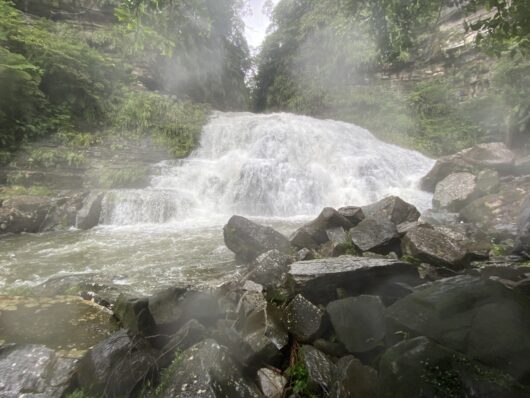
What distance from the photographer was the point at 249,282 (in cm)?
398

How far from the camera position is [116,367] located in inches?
105

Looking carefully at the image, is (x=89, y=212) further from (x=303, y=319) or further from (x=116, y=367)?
(x=303, y=319)

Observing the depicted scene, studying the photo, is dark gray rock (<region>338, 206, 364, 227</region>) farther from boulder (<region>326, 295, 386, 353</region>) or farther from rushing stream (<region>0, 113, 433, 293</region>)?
boulder (<region>326, 295, 386, 353</region>)

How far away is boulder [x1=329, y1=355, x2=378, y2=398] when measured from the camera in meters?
2.21

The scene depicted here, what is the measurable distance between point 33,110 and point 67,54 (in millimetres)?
3602

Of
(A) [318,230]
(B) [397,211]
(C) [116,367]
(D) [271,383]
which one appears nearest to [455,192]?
(B) [397,211]

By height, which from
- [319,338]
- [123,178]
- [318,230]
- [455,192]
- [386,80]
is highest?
[386,80]

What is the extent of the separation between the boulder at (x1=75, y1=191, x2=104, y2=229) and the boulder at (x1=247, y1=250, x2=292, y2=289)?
26.2ft

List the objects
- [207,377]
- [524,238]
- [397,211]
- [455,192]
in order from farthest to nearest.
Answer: [455,192], [397,211], [524,238], [207,377]

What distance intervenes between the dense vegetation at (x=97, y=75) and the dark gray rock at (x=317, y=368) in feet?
11.8

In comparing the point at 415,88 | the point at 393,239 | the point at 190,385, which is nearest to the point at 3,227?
the point at 190,385

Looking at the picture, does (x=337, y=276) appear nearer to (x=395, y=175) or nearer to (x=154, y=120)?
(x=395, y=175)

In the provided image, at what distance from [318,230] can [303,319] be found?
314cm

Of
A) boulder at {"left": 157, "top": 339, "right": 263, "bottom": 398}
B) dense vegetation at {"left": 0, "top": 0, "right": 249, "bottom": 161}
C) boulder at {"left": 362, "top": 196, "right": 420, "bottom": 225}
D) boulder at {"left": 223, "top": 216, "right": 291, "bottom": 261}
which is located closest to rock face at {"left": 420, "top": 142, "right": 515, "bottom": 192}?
boulder at {"left": 362, "top": 196, "right": 420, "bottom": 225}
